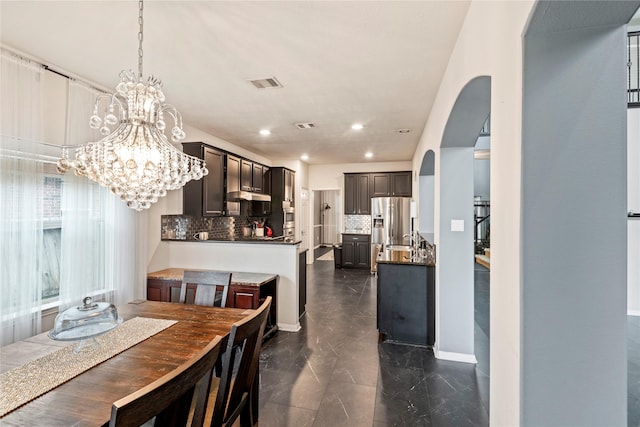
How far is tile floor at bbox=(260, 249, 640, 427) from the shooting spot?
2.09 metres

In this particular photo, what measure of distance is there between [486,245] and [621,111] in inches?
252

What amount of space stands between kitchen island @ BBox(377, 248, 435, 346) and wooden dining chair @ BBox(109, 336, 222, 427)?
8.32 ft

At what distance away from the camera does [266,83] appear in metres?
2.88

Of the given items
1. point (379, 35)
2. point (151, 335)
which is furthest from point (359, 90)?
point (151, 335)

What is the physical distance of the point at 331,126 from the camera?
438cm

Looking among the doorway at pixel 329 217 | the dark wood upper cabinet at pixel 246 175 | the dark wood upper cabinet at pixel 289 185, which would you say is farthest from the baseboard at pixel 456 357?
the doorway at pixel 329 217

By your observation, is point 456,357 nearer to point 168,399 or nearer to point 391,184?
point 168,399

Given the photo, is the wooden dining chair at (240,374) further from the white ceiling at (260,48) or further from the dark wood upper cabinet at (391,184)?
the dark wood upper cabinet at (391,184)

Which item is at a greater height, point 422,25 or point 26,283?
point 422,25

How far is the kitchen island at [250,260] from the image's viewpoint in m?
3.65

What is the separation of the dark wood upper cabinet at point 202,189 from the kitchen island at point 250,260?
18.5 inches

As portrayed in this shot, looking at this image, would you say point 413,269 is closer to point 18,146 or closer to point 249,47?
point 249,47

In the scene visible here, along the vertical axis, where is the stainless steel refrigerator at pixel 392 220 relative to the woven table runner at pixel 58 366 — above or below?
above

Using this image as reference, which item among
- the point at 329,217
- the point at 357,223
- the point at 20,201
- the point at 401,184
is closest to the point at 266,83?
the point at 20,201
